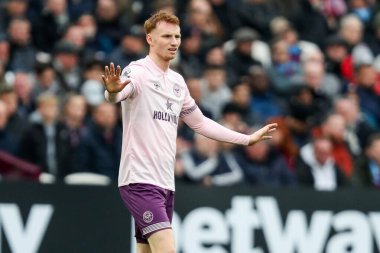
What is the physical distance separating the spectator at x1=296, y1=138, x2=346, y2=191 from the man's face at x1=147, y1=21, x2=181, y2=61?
5.56 meters

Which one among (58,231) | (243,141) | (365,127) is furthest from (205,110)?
(243,141)

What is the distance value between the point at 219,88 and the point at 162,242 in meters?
7.15

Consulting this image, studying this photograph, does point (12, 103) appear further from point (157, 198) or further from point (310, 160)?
point (157, 198)

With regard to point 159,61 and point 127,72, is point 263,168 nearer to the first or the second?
point 159,61

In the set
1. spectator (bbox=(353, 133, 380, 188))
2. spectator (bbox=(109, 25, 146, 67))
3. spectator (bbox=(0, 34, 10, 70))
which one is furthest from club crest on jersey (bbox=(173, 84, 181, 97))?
spectator (bbox=(109, 25, 146, 67))

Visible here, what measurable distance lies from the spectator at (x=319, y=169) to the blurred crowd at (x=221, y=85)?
17 millimetres

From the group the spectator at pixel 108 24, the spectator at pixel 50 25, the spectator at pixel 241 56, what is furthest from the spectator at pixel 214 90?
the spectator at pixel 50 25

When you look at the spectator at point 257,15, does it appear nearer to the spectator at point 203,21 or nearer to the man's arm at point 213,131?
the spectator at point 203,21

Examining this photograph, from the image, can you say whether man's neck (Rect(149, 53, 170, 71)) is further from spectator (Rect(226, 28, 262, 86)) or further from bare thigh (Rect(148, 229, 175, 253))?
spectator (Rect(226, 28, 262, 86))

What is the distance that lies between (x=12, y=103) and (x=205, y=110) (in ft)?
8.81

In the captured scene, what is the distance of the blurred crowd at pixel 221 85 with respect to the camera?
16281 millimetres

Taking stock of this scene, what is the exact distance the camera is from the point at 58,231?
49.3ft

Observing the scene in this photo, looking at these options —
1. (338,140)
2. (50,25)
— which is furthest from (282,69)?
(50,25)

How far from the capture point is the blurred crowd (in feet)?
53.4
